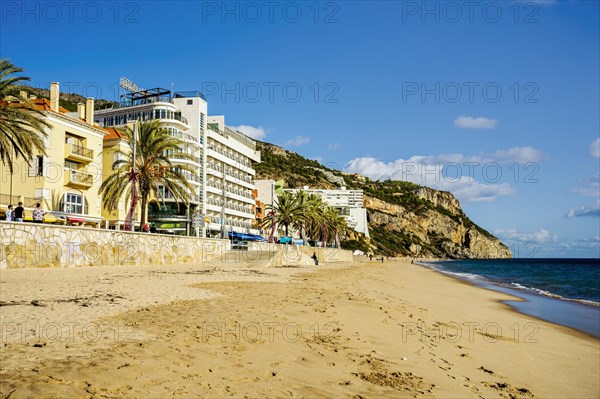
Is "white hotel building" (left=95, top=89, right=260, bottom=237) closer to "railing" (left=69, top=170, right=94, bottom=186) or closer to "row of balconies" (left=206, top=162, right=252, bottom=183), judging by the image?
"row of balconies" (left=206, top=162, right=252, bottom=183)

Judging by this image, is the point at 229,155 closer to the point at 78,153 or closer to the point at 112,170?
the point at 112,170

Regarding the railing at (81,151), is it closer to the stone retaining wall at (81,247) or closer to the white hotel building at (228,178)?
the stone retaining wall at (81,247)

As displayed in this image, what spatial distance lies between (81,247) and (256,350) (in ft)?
60.3

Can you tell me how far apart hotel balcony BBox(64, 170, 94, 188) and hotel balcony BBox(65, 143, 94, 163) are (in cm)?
125

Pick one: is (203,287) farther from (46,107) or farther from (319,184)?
(319,184)

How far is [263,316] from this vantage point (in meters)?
10.6

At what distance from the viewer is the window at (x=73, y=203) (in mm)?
39375

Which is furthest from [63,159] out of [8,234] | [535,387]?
[535,387]

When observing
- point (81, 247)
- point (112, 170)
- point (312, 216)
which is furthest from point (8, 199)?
point (312, 216)


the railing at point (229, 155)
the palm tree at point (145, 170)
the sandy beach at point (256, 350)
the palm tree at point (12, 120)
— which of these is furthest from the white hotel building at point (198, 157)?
the sandy beach at point (256, 350)

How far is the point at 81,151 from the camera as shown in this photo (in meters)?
40.7

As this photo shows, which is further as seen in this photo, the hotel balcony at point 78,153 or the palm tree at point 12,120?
the hotel balcony at point 78,153

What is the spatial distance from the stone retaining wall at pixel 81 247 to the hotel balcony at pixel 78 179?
1279 cm

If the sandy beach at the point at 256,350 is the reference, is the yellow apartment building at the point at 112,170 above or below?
above
